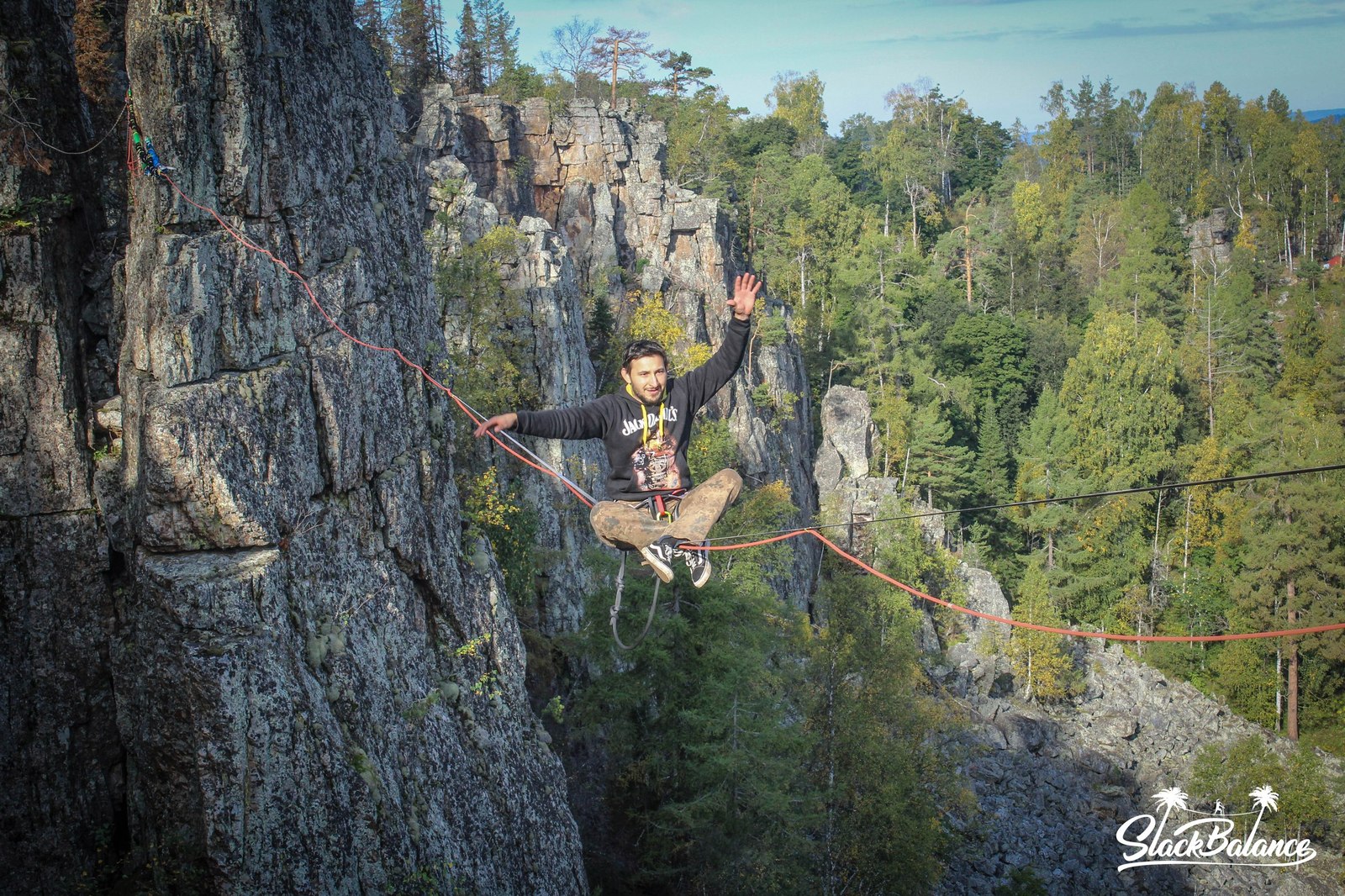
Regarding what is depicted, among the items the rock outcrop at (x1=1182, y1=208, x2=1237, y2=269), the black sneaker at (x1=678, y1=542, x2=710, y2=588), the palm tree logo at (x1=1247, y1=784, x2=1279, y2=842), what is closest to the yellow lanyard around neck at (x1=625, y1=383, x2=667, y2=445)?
the black sneaker at (x1=678, y1=542, x2=710, y2=588)

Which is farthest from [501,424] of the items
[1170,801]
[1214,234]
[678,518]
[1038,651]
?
[1214,234]

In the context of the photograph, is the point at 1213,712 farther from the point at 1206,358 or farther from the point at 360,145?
the point at 360,145

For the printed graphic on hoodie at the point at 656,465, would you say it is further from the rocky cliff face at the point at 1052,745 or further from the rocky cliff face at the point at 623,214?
the rocky cliff face at the point at 623,214

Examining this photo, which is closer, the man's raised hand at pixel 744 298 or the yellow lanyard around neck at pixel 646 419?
the man's raised hand at pixel 744 298

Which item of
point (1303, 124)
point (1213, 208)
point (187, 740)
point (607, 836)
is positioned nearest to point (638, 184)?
point (607, 836)

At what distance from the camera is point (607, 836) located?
20.2 m

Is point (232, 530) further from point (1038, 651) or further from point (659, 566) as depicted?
point (1038, 651)

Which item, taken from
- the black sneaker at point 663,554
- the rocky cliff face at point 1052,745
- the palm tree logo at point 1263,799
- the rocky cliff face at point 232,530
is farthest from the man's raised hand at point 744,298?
the palm tree logo at point 1263,799

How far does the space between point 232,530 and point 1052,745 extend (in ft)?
108

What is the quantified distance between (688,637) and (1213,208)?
234 ft

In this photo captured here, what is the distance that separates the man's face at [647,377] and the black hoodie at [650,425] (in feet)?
0.45

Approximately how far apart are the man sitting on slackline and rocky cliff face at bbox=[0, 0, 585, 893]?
431 centimetres

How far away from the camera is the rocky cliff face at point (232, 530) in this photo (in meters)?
10.5

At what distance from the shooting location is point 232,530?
36.4 feet
